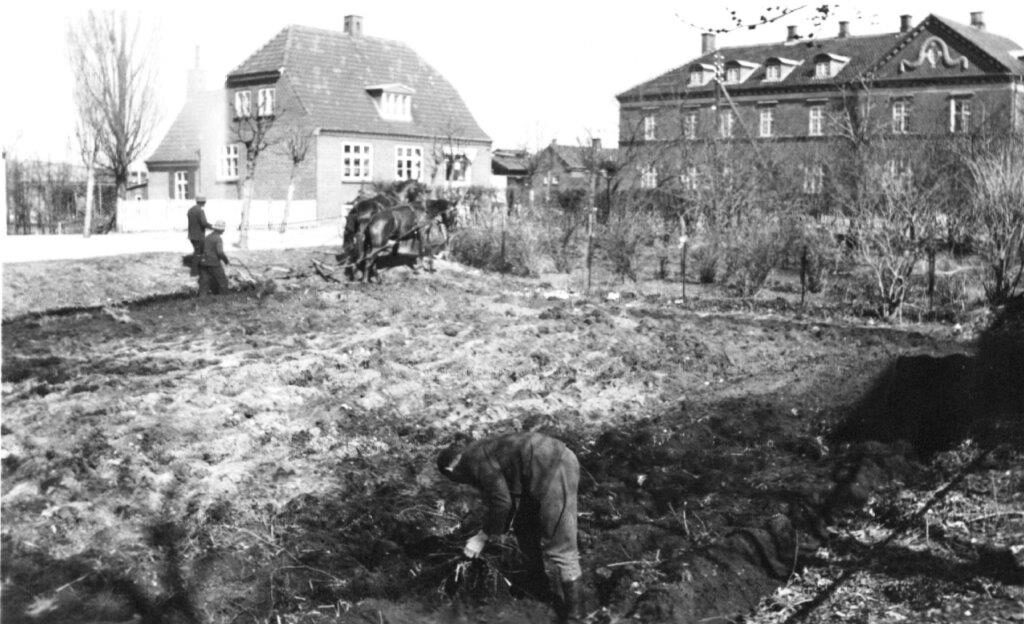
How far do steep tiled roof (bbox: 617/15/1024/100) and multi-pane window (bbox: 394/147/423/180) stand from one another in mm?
13859

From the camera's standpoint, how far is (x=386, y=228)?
2048 centimetres

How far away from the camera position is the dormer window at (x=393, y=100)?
4378 cm

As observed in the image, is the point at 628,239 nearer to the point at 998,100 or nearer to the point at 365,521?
the point at 365,521

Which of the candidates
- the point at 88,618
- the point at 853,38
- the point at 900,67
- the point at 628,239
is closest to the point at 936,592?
the point at 88,618

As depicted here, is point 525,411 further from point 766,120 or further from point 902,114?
point 766,120

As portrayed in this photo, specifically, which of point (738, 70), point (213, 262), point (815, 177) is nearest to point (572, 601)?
point (213, 262)

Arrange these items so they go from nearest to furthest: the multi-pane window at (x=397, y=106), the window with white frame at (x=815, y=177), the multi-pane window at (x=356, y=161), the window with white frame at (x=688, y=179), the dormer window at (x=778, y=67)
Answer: the window with white frame at (x=688, y=179)
the window with white frame at (x=815, y=177)
the multi-pane window at (x=356, y=161)
the multi-pane window at (x=397, y=106)
the dormer window at (x=778, y=67)

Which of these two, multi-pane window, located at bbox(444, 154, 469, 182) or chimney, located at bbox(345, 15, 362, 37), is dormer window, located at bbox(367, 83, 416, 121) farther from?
chimney, located at bbox(345, 15, 362, 37)

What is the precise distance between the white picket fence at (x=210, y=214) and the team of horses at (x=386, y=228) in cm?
1280

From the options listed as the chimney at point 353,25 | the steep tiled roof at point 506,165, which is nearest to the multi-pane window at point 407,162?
the chimney at point 353,25

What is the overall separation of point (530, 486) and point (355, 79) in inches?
1533

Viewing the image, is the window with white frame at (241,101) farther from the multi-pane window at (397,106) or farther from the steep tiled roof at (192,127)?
the multi-pane window at (397,106)

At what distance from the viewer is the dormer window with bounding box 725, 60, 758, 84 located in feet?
186

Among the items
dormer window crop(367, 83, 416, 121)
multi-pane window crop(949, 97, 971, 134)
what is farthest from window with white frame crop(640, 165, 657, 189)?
multi-pane window crop(949, 97, 971, 134)
